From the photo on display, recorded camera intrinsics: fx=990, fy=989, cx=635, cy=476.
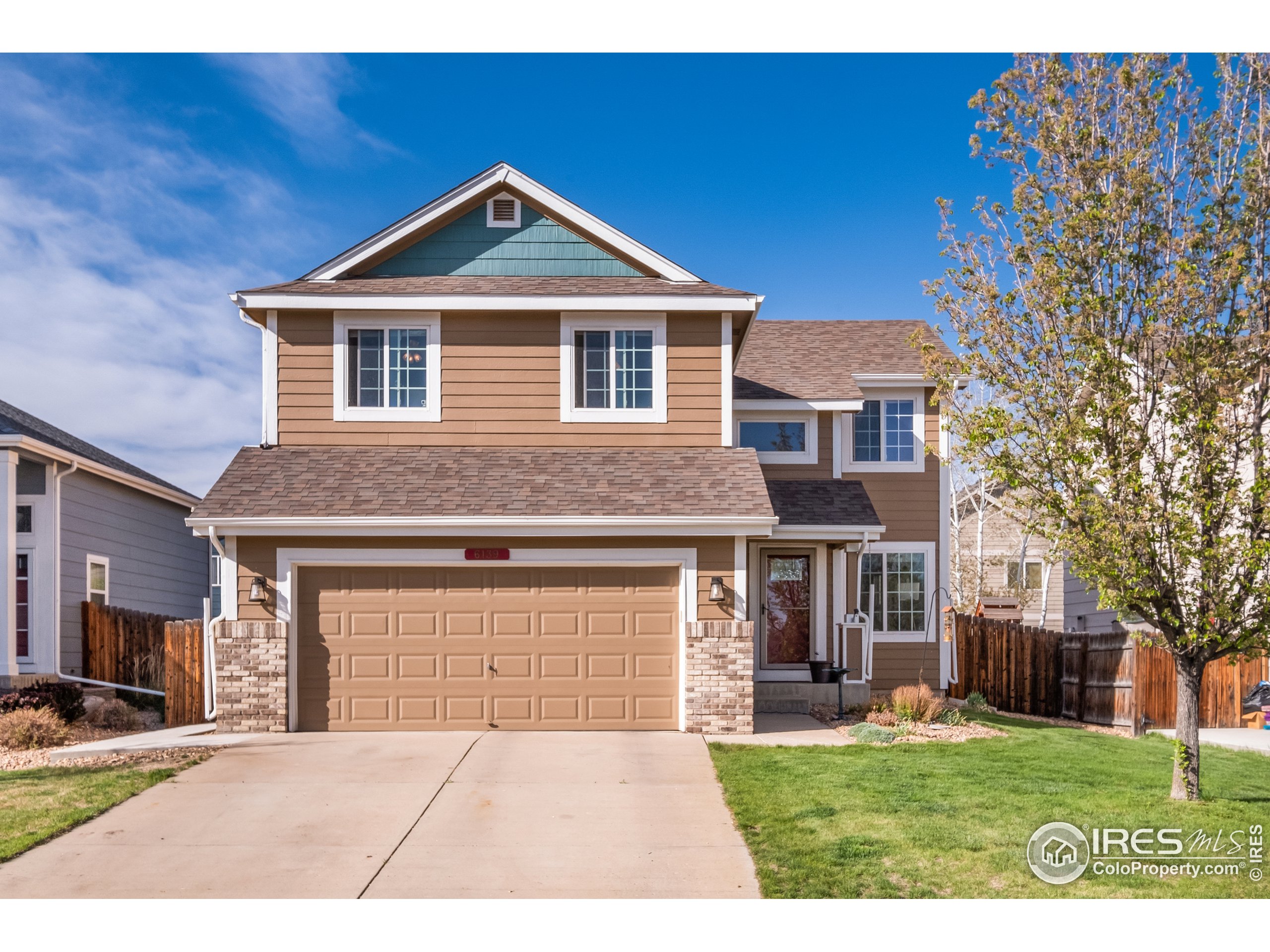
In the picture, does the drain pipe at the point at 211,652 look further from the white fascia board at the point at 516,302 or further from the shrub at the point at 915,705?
the shrub at the point at 915,705

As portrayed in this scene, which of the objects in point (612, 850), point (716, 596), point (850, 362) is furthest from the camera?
point (850, 362)

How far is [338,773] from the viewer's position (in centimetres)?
988

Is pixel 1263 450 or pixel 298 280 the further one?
pixel 298 280

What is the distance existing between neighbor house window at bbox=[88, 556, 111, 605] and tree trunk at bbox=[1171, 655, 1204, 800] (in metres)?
15.8

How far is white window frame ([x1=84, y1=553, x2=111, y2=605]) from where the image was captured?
1669cm

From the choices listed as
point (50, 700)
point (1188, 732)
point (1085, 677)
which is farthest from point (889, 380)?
point (50, 700)

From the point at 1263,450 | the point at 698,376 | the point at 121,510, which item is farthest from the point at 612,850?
the point at 121,510

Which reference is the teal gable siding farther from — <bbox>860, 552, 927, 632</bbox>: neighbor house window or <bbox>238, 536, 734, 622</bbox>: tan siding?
<bbox>860, 552, 927, 632</bbox>: neighbor house window

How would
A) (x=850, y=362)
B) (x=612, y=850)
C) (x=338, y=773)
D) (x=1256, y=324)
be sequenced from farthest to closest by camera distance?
1. (x=850, y=362)
2. (x=338, y=773)
3. (x=1256, y=324)
4. (x=612, y=850)

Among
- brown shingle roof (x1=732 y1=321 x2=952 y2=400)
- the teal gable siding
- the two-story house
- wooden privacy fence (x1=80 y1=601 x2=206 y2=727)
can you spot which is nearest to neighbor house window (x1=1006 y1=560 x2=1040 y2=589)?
brown shingle roof (x1=732 y1=321 x2=952 y2=400)

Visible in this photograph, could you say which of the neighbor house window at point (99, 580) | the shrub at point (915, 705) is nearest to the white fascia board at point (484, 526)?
the shrub at point (915, 705)

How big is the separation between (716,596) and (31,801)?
24.1 feet

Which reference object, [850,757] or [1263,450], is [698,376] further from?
[1263,450]

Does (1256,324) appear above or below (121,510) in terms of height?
above
